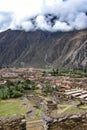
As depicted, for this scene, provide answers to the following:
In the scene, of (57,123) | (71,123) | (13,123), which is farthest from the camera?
(71,123)

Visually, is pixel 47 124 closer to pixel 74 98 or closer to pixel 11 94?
pixel 74 98

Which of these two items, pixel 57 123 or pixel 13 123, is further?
pixel 57 123

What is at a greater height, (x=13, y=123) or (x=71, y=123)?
(x=13, y=123)

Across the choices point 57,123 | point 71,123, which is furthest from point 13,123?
point 71,123

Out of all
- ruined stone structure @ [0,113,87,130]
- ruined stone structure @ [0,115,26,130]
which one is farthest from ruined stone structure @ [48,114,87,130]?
ruined stone structure @ [0,115,26,130]

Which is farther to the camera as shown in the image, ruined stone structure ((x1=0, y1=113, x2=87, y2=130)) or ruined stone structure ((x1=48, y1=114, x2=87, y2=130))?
ruined stone structure ((x1=48, y1=114, x2=87, y2=130))

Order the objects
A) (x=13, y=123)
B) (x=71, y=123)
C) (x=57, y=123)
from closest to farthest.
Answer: (x=13, y=123), (x=57, y=123), (x=71, y=123)

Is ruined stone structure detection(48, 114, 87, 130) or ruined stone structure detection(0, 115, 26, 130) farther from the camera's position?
ruined stone structure detection(48, 114, 87, 130)

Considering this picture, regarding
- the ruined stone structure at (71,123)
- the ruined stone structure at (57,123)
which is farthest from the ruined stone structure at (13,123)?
the ruined stone structure at (71,123)

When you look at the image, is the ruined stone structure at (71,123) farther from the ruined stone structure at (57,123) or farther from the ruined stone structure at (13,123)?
the ruined stone structure at (13,123)

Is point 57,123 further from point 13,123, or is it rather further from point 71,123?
point 13,123

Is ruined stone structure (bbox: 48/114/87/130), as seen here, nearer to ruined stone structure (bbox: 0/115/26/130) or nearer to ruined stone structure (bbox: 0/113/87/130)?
ruined stone structure (bbox: 0/113/87/130)
